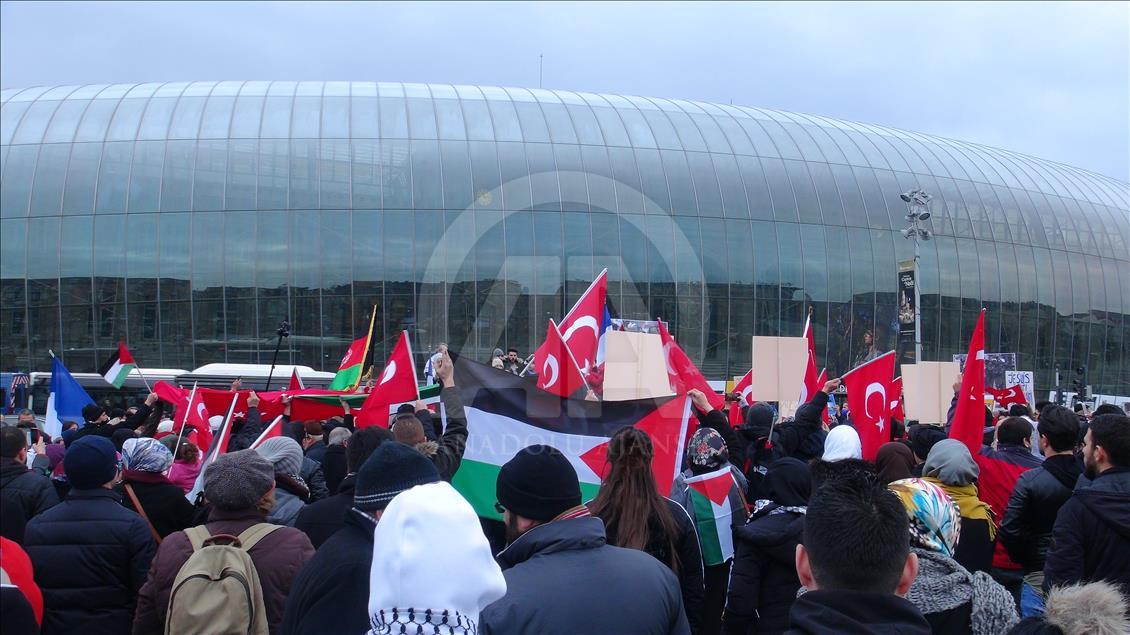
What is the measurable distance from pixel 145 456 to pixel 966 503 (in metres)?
4.64

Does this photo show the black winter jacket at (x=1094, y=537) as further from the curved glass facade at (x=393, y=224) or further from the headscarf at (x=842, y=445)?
the curved glass facade at (x=393, y=224)

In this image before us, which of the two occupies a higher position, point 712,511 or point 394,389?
point 394,389

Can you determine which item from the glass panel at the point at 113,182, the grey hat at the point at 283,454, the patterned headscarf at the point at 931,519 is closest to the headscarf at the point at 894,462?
the patterned headscarf at the point at 931,519

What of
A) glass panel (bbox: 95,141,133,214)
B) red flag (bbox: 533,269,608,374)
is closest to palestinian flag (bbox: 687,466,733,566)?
red flag (bbox: 533,269,608,374)

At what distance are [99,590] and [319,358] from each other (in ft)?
106

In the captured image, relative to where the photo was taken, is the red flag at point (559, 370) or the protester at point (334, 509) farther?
the red flag at point (559, 370)

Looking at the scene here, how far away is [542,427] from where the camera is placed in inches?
210

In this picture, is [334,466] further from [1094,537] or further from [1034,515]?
[1094,537]

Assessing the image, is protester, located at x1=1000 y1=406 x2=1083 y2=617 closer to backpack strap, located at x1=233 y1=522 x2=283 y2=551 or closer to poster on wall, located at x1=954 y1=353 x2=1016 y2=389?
backpack strap, located at x1=233 y1=522 x2=283 y2=551

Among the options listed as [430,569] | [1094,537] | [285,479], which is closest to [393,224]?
[285,479]

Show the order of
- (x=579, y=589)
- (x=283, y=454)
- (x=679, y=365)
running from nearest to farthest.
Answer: (x=579, y=589)
(x=283, y=454)
(x=679, y=365)

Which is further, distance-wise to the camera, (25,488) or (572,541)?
(25,488)

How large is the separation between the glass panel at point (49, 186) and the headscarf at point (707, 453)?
36.4 m

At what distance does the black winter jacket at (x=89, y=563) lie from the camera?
4.70m
